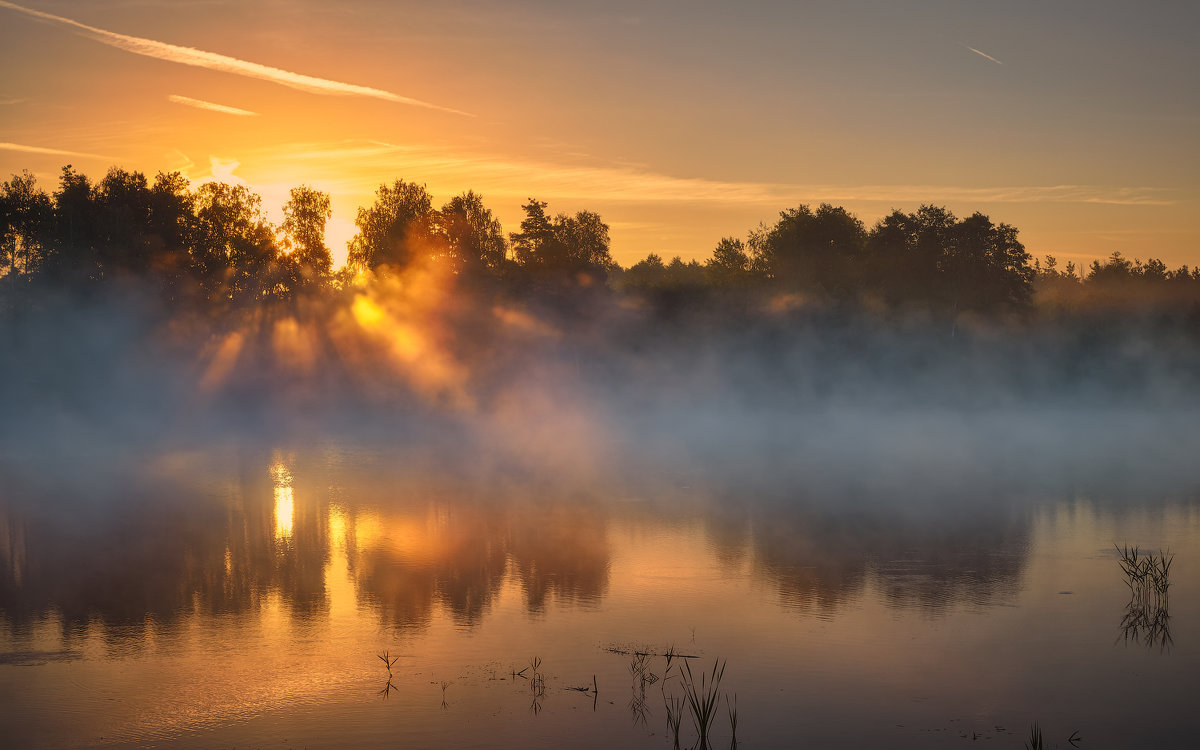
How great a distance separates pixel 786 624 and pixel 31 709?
996 cm

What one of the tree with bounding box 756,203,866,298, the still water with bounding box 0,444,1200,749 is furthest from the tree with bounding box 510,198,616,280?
the still water with bounding box 0,444,1200,749

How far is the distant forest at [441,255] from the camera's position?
222 feet

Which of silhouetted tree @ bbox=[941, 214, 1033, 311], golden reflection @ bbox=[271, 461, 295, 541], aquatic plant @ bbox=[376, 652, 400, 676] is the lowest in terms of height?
golden reflection @ bbox=[271, 461, 295, 541]

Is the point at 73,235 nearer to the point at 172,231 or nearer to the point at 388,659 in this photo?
the point at 172,231

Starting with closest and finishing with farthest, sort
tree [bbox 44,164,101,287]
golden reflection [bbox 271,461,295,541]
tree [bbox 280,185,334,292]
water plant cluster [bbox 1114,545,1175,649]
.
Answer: water plant cluster [bbox 1114,545,1175,649], golden reflection [bbox 271,461,295,541], tree [bbox 44,164,101,287], tree [bbox 280,185,334,292]

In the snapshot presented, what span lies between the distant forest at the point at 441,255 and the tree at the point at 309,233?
112mm

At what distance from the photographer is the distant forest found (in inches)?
2662

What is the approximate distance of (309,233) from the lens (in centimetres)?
8338

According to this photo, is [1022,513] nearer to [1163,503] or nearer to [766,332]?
[1163,503]

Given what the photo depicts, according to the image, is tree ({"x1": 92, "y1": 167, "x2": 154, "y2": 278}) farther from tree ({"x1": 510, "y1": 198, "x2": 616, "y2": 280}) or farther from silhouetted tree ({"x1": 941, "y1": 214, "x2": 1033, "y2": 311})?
silhouetted tree ({"x1": 941, "y1": 214, "x2": 1033, "y2": 311})

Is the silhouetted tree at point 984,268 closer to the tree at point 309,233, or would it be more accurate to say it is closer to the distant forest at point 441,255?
the distant forest at point 441,255

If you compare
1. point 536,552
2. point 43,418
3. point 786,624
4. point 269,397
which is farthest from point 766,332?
point 786,624

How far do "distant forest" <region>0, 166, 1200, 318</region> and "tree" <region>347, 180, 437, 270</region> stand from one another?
0.48 ft

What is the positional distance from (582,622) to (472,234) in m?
81.4
